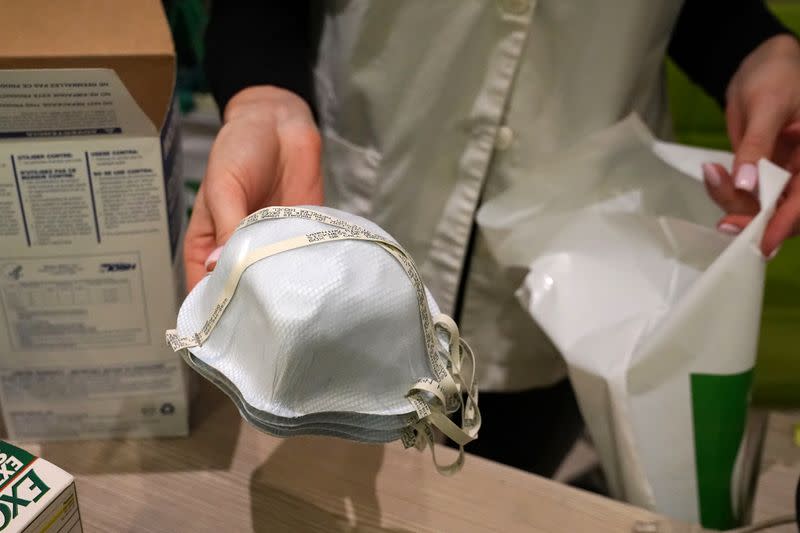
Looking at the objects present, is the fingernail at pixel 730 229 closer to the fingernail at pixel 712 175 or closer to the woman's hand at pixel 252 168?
the fingernail at pixel 712 175

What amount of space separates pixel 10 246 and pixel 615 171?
50 centimetres

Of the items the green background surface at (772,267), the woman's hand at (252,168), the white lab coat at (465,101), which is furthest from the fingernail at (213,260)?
the green background surface at (772,267)

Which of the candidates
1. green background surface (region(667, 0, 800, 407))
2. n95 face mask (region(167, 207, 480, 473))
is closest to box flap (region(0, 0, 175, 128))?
n95 face mask (region(167, 207, 480, 473))

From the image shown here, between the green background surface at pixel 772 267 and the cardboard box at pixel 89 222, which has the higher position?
the cardboard box at pixel 89 222

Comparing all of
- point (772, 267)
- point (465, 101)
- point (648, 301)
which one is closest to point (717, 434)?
point (648, 301)

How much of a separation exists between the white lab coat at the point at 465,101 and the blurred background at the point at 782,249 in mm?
264

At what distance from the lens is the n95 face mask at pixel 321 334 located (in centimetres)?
37

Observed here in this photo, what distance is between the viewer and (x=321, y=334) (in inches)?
14.3

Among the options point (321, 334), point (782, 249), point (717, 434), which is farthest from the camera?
point (782, 249)

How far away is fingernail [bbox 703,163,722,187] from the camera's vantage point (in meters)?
0.61

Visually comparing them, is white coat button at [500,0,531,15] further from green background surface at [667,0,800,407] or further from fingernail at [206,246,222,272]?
green background surface at [667,0,800,407]

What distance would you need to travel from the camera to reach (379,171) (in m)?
0.69

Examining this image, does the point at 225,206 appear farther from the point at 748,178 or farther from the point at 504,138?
the point at 748,178

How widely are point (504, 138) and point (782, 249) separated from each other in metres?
0.51
